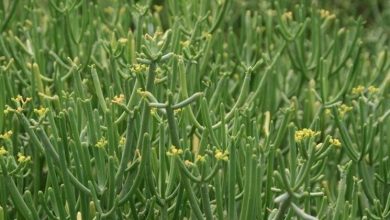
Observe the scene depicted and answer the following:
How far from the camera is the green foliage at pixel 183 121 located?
101 cm

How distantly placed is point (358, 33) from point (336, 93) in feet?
0.45

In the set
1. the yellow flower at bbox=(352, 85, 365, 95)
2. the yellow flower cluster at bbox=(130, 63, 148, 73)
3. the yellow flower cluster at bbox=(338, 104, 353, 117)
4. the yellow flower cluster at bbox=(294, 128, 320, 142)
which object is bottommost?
the yellow flower cluster at bbox=(338, 104, 353, 117)

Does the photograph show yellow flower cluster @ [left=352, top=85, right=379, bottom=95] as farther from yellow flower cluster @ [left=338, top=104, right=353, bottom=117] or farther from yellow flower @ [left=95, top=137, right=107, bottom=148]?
yellow flower @ [left=95, top=137, right=107, bottom=148]

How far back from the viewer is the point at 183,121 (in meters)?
1.14

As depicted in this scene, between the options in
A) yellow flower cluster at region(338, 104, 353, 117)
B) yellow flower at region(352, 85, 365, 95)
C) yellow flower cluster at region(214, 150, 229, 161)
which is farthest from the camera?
yellow flower at region(352, 85, 365, 95)

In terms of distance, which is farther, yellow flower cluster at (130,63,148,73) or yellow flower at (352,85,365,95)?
yellow flower at (352,85,365,95)

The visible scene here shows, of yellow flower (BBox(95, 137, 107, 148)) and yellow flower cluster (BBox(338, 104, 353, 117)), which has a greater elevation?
yellow flower (BBox(95, 137, 107, 148))

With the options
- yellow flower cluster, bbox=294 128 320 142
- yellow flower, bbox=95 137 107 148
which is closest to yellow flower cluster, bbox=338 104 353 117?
yellow flower cluster, bbox=294 128 320 142

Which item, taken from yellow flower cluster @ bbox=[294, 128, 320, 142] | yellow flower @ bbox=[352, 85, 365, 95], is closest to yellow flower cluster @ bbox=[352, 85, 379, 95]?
yellow flower @ bbox=[352, 85, 365, 95]

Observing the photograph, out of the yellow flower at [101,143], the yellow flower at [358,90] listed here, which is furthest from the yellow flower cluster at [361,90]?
the yellow flower at [101,143]

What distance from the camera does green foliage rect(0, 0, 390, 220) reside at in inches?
39.9

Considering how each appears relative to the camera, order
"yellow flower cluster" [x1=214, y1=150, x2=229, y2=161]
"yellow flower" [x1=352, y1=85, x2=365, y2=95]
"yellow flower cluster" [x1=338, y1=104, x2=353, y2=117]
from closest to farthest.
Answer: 1. "yellow flower cluster" [x1=214, y1=150, x2=229, y2=161]
2. "yellow flower cluster" [x1=338, y1=104, x2=353, y2=117]
3. "yellow flower" [x1=352, y1=85, x2=365, y2=95]

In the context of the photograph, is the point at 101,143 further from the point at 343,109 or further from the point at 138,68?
the point at 343,109

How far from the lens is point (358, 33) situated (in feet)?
5.18
